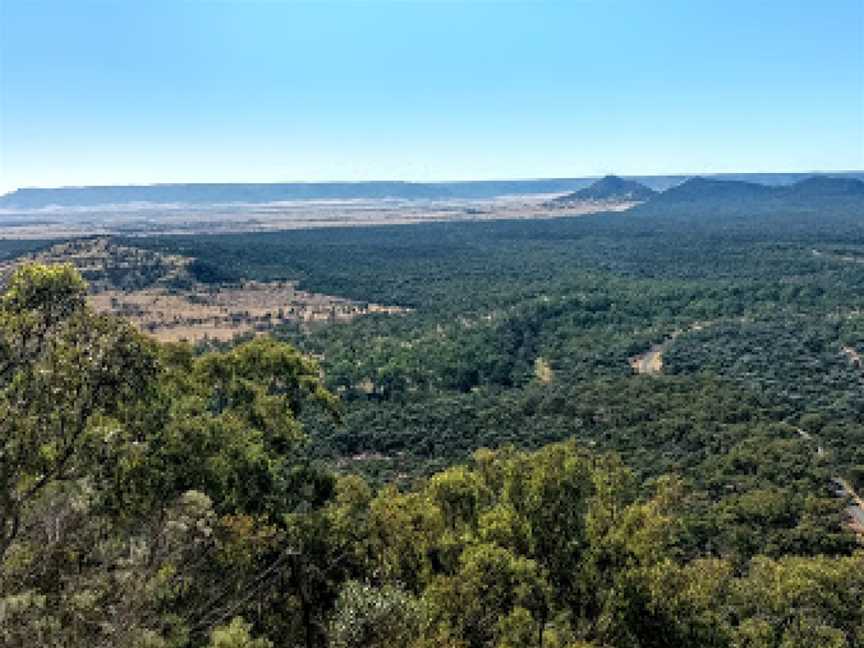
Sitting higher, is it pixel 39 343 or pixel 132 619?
pixel 39 343

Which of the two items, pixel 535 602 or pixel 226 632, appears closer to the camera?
pixel 226 632

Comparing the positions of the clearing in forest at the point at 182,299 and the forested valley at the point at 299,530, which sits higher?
the forested valley at the point at 299,530

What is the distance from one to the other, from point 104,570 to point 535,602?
10.0 meters

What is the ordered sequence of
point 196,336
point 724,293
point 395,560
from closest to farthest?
1. point 395,560
2. point 196,336
3. point 724,293

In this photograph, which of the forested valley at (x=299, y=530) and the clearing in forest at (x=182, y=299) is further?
the clearing in forest at (x=182, y=299)

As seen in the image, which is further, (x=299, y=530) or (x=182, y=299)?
(x=182, y=299)

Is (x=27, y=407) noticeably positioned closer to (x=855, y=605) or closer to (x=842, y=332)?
(x=855, y=605)

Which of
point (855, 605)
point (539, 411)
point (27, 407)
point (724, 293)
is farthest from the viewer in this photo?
point (724, 293)

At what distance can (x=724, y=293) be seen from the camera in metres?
134

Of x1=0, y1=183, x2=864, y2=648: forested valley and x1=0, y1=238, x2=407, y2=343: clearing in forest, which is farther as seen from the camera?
x1=0, y1=238, x2=407, y2=343: clearing in forest

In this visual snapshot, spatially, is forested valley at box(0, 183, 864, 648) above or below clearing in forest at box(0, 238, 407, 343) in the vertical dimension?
above

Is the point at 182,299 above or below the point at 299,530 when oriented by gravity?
below

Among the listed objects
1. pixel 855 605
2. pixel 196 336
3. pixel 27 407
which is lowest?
pixel 196 336

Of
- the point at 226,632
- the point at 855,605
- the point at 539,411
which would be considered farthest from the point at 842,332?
the point at 226,632
